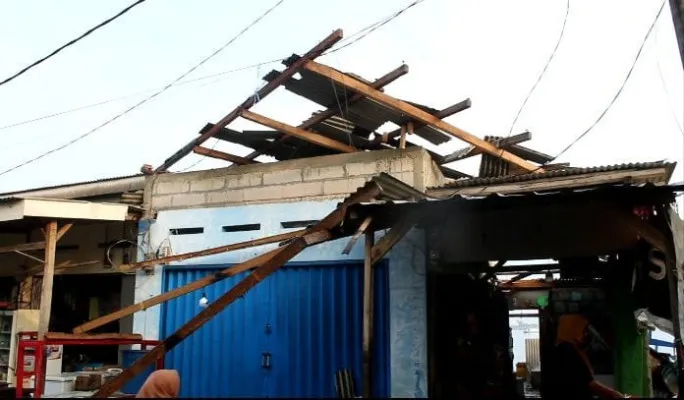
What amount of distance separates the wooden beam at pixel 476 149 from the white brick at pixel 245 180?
→ 10.4 ft

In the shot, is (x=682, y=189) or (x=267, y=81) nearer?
(x=682, y=189)

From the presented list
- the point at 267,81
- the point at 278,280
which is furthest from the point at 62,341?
the point at 267,81

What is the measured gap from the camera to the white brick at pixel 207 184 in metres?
9.96

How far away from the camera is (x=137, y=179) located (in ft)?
35.2

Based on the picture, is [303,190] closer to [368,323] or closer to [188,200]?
[188,200]

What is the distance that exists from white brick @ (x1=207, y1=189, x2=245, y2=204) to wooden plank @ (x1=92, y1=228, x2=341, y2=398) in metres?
3.18

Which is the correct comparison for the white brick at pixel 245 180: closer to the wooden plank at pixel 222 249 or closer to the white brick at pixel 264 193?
the white brick at pixel 264 193

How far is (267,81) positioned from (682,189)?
573 cm

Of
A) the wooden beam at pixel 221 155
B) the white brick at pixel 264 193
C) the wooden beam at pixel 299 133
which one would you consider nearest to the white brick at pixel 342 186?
the white brick at pixel 264 193

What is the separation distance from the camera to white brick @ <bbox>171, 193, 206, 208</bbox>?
10023 millimetres

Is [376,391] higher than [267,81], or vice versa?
[267,81]

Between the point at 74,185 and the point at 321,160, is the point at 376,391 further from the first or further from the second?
the point at 74,185

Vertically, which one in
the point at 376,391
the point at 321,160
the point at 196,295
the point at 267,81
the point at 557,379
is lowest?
the point at 376,391

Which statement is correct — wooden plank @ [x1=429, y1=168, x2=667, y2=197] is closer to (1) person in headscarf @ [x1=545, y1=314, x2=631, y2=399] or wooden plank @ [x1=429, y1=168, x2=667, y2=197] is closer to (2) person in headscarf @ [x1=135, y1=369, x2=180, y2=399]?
(1) person in headscarf @ [x1=545, y1=314, x2=631, y2=399]
